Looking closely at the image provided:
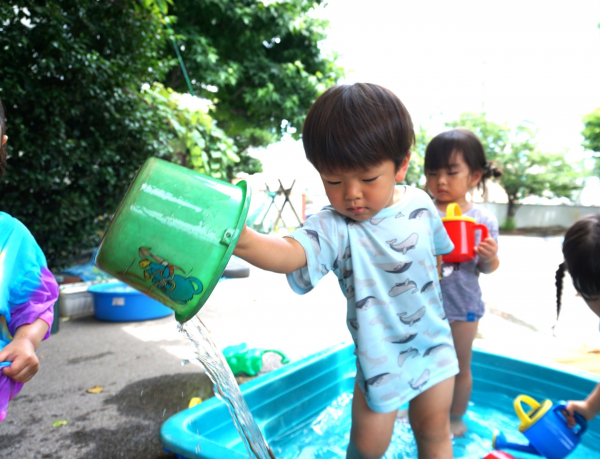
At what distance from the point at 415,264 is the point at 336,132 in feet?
1.62

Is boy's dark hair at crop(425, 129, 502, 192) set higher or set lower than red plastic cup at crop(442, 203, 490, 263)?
higher

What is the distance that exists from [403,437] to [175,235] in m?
1.63

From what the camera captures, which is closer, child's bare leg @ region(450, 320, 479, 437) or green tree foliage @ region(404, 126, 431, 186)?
child's bare leg @ region(450, 320, 479, 437)

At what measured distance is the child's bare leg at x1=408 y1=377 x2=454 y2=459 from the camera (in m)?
1.36

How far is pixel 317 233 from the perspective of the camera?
1306mm

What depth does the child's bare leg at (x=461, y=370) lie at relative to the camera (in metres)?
1.97

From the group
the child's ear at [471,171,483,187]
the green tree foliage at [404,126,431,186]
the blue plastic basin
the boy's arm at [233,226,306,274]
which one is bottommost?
the green tree foliage at [404,126,431,186]

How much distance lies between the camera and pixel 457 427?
1993 mm

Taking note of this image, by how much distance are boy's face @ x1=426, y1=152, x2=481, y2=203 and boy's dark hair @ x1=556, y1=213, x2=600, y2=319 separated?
0.65 metres

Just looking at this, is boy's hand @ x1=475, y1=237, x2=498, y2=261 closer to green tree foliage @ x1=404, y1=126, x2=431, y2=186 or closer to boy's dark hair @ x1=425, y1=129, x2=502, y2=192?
boy's dark hair @ x1=425, y1=129, x2=502, y2=192

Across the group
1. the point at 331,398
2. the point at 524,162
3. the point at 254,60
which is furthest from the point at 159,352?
the point at 524,162

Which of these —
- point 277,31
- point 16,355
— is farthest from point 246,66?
point 16,355

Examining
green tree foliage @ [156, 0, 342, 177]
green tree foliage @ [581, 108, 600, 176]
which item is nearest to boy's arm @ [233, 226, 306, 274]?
green tree foliage @ [156, 0, 342, 177]

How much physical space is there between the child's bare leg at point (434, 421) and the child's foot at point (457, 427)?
2.20ft
